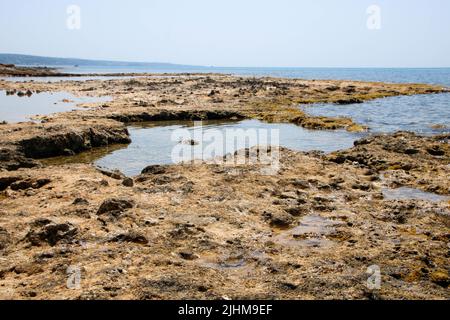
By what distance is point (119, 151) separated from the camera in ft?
80.0

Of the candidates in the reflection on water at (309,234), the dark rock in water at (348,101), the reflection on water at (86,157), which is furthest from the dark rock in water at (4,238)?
the dark rock in water at (348,101)

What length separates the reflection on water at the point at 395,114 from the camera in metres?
33.0

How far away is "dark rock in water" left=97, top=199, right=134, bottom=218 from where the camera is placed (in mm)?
11906

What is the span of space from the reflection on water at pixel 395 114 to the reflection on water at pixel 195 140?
5.76 meters

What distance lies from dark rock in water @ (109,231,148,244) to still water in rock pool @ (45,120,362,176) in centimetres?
908

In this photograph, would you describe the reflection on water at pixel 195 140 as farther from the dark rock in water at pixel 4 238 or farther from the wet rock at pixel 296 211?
the wet rock at pixel 296 211

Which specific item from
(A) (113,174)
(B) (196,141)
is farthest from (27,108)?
(A) (113,174)

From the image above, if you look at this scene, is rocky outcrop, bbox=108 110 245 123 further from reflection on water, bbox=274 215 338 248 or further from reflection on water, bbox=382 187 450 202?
reflection on water, bbox=274 215 338 248

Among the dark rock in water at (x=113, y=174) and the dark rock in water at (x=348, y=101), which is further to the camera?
the dark rock in water at (x=348, y=101)

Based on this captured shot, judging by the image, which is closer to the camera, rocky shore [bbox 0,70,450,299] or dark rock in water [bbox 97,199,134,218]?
rocky shore [bbox 0,70,450,299]

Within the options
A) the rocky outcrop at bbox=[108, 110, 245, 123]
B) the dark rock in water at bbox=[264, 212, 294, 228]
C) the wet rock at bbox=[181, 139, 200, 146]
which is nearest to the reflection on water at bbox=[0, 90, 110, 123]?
the rocky outcrop at bbox=[108, 110, 245, 123]

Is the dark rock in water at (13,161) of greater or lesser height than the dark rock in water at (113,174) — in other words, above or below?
above
